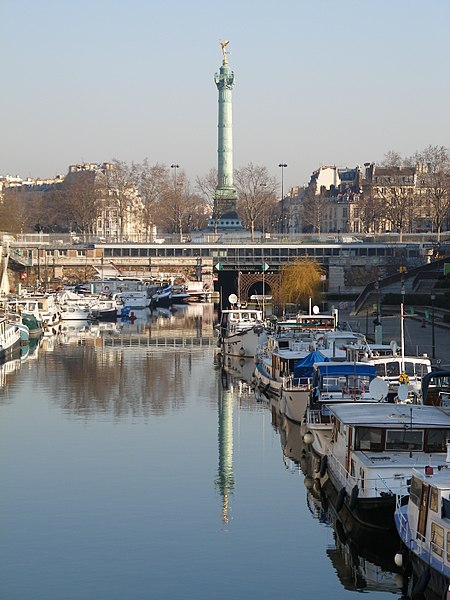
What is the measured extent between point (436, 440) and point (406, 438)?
535 millimetres

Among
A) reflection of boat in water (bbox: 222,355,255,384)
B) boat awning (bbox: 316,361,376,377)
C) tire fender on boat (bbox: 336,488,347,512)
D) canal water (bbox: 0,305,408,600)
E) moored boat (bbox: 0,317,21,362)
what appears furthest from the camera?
moored boat (bbox: 0,317,21,362)

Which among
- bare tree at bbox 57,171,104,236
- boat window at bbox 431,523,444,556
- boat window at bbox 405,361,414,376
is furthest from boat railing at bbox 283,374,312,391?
bare tree at bbox 57,171,104,236

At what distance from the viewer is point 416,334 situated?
56.6 metres

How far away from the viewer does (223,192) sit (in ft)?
399

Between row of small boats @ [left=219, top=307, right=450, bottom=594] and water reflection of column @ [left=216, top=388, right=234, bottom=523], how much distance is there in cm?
156

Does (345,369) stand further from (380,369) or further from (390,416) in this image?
(390,416)

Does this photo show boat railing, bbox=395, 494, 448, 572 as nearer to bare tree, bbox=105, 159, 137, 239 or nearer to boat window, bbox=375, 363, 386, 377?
boat window, bbox=375, 363, 386, 377

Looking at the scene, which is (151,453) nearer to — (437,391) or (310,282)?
(437,391)

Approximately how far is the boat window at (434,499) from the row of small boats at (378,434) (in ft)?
0.05

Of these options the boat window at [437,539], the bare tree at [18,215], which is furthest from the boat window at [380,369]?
the bare tree at [18,215]

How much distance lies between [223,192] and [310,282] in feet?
114

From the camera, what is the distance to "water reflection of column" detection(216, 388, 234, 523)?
2814 centimetres

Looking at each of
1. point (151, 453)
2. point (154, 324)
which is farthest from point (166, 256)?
point (151, 453)

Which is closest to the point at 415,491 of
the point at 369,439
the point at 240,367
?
the point at 369,439
